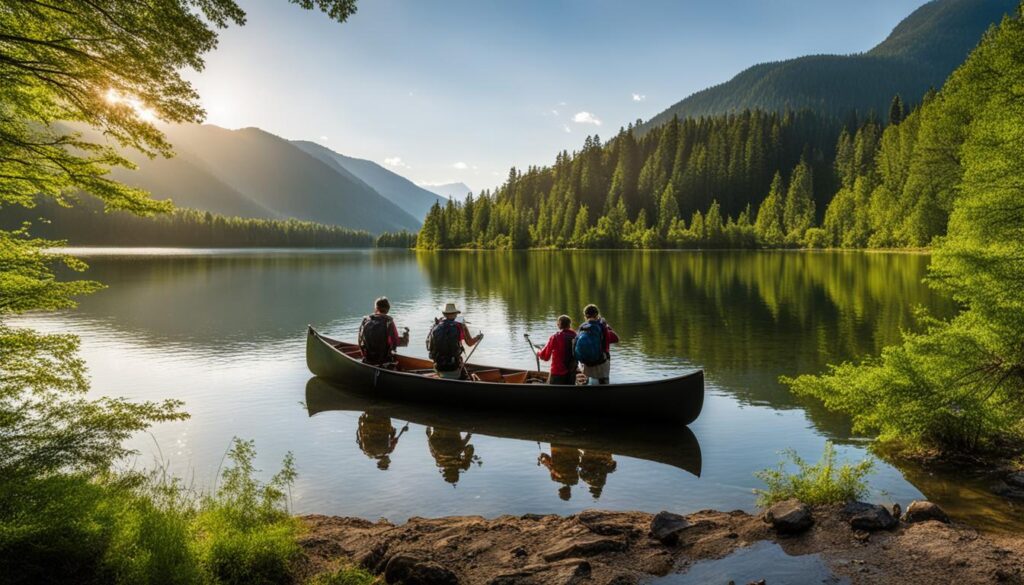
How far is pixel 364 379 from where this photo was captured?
16.8 m

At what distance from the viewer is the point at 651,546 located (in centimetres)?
719

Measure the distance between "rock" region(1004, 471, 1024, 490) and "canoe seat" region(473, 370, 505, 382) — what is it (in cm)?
1078

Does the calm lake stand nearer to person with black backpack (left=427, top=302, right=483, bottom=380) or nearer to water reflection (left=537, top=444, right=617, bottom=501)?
water reflection (left=537, top=444, right=617, bottom=501)

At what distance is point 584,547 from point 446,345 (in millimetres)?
8936

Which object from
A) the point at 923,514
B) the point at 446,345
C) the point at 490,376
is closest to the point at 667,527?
the point at 923,514

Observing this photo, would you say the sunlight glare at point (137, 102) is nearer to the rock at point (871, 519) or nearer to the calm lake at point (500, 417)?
the calm lake at point (500, 417)

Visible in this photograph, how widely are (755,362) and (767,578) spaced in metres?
A: 15.4

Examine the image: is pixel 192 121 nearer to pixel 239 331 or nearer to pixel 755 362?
pixel 755 362

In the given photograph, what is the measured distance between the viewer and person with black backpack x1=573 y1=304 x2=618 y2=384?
1356cm

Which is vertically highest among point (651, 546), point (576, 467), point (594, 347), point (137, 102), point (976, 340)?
point (137, 102)

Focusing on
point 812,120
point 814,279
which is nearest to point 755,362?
point 814,279

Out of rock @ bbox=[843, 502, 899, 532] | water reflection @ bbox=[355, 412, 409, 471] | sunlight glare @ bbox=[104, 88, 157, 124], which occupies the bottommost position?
water reflection @ bbox=[355, 412, 409, 471]

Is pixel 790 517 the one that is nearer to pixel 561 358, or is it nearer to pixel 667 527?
pixel 667 527

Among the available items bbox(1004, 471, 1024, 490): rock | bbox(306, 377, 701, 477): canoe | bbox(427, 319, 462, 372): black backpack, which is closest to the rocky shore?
bbox(1004, 471, 1024, 490): rock
